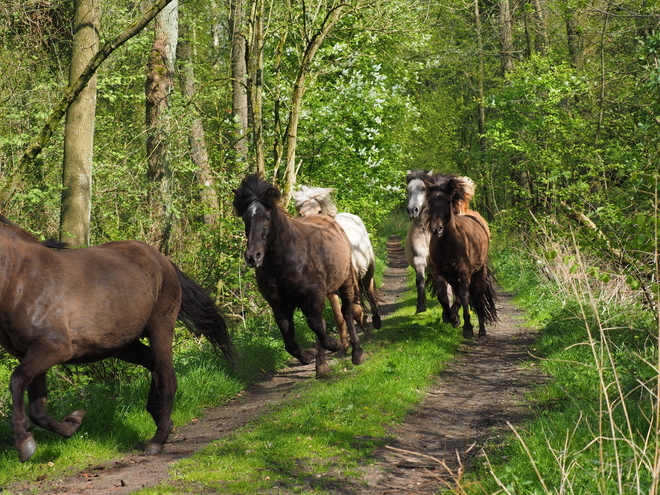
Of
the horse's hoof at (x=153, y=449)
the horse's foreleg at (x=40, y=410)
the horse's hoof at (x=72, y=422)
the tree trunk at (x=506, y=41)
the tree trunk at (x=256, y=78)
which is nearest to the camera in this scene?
the horse's foreleg at (x=40, y=410)

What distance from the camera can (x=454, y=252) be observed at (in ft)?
39.0

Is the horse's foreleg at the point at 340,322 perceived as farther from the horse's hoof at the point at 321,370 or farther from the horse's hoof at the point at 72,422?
the horse's hoof at the point at 72,422

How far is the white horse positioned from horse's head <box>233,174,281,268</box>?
4.50 meters

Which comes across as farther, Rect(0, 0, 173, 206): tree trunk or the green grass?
Rect(0, 0, 173, 206): tree trunk

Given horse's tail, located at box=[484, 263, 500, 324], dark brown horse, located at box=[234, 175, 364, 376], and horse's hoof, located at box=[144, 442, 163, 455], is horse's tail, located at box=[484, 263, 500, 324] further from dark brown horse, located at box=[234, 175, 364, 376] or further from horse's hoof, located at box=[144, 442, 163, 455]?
horse's hoof, located at box=[144, 442, 163, 455]

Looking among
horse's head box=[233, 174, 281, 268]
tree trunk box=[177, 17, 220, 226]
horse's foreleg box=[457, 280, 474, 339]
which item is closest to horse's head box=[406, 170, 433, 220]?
horse's foreleg box=[457, 280, 474, 339]

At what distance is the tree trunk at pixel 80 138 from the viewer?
9695 mm

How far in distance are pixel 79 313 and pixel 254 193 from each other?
3.17 meters

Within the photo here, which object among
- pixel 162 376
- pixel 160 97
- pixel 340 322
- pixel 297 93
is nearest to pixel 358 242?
pixel 340 322

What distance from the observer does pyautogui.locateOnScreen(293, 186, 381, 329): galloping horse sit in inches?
486

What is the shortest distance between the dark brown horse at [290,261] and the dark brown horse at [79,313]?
1441 mm

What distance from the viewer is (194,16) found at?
23.5 m

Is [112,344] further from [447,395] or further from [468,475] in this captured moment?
[447,395]

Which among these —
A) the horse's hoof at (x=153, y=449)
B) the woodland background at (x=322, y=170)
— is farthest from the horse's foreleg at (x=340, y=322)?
the horse's hoof at (x=153, y=449)
